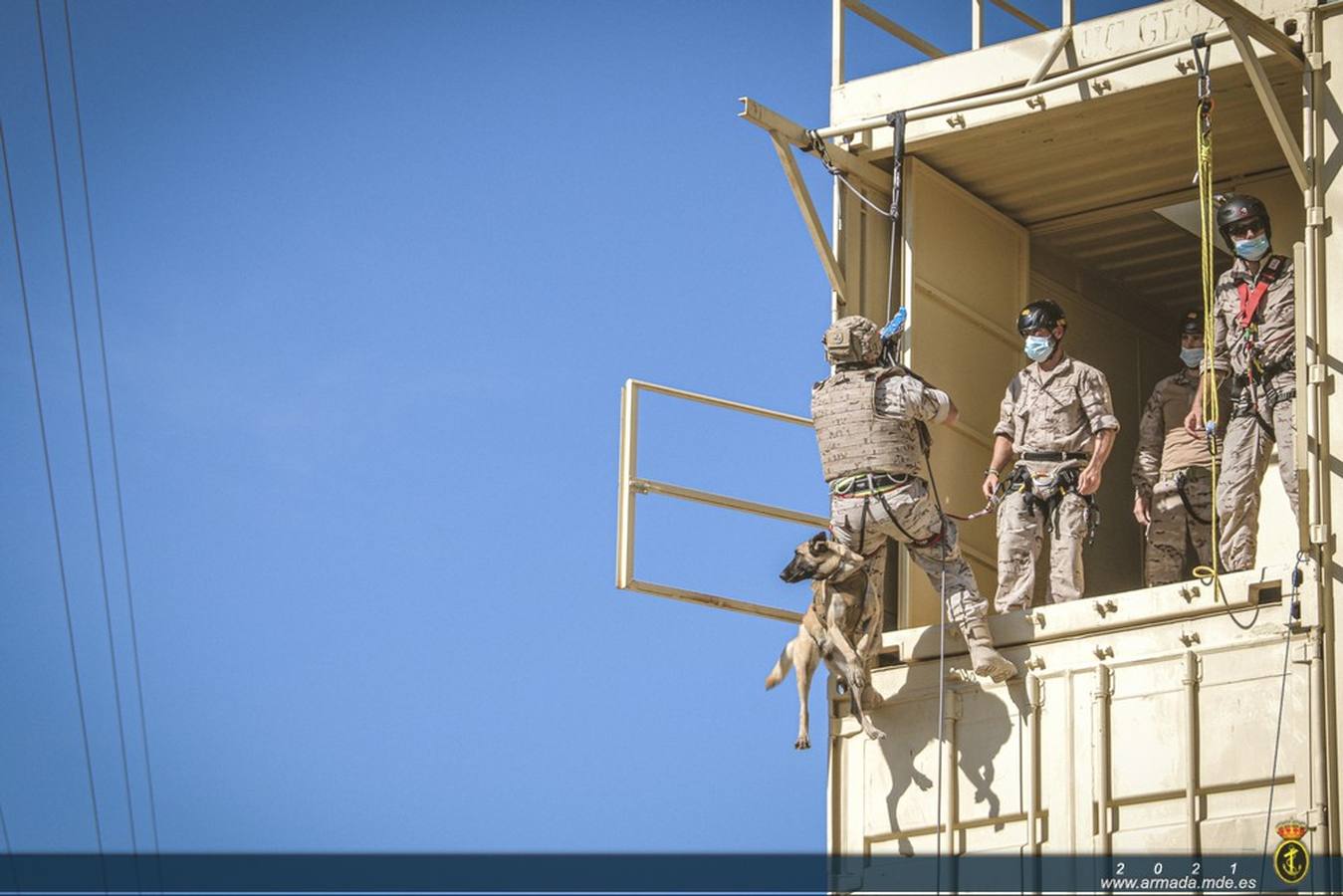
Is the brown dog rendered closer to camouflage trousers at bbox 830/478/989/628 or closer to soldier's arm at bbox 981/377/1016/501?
camouflage trousers at bbox 830/478/989/628

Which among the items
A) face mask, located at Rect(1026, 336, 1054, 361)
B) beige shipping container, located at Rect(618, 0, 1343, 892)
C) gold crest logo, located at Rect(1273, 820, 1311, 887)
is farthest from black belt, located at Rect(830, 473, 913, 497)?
gold crest logo, located at Rect(1273, 820, 1311, 887)

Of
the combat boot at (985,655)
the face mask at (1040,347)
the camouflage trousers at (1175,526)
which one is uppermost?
the face mask at (1040,347)

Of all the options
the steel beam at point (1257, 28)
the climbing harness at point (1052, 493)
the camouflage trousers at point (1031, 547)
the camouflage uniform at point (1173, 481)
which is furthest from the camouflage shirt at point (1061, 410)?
the steel beam at point (1257, 28)

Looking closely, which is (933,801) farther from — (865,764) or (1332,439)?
(1332,439)

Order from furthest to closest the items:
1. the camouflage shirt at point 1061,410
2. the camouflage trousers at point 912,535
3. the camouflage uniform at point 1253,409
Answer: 1. the camouflage shirt at point 1061,410
2. the camouflage trousers at point 912,535
3. the camouflage uniform at point 1253,409

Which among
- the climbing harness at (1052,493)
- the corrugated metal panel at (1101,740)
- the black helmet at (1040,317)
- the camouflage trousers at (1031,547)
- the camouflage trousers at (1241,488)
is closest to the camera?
the corrugated metal panel at (1101,740)

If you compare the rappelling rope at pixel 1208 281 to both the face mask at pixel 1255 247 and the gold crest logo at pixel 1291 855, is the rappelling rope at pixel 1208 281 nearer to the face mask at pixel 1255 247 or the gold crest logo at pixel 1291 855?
the face mask at pixel 1255 247

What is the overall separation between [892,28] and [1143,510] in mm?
3339

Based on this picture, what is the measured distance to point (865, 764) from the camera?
49.3 ft

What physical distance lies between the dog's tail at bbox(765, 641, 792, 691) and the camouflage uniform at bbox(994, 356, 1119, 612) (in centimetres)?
134

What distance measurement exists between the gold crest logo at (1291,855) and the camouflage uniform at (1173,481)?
2.72 metres

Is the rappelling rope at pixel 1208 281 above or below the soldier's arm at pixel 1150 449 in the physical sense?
above

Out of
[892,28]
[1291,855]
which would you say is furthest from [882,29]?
[1291,855]

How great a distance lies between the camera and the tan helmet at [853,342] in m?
14.8
